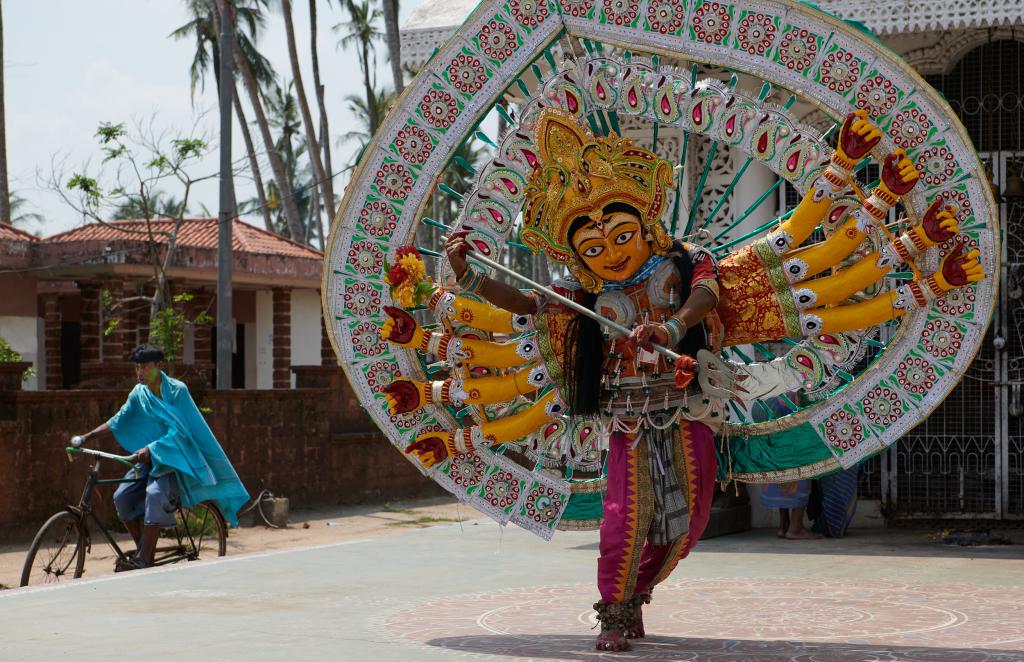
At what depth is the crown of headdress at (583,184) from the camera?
5.53 metres

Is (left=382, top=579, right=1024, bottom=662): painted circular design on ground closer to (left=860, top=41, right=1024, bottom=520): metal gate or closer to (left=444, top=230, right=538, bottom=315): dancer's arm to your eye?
(left=444, top=230, right=538, bottom=315): dancer's arm

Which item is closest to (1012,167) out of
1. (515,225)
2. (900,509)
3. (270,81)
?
(900,509)

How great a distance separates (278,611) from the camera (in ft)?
21.9

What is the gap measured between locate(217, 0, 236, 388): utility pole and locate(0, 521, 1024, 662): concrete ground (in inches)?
310

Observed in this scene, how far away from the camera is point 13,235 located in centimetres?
2191

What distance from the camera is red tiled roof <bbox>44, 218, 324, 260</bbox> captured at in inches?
888

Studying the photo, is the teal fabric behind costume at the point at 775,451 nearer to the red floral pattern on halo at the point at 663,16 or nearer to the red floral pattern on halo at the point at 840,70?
the red floral pattern on halo at the point at 840,70

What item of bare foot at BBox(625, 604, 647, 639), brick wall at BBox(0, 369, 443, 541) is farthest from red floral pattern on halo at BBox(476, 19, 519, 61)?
brick wall at BBox(0, 369, 443, 541)

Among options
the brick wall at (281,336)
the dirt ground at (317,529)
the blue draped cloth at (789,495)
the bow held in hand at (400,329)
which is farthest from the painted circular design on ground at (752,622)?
the brick wall at (281,336)

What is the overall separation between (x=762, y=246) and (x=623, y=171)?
26.1 inches

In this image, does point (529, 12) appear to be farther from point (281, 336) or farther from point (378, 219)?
point (281, 336)

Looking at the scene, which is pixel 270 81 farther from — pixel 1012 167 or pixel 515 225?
pixel 515 225

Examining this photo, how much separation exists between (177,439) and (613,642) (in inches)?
177

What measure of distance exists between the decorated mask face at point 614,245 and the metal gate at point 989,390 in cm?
465
